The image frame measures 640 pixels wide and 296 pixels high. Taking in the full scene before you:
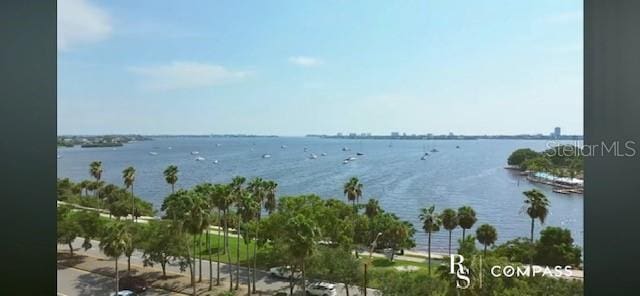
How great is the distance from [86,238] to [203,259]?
1854mm

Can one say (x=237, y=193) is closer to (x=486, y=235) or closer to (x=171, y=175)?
(x=171, y=175)

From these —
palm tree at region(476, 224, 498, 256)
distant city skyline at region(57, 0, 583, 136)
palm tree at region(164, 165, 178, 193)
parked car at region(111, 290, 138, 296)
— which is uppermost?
distant city skyline at region(57, 0, 583, 136)

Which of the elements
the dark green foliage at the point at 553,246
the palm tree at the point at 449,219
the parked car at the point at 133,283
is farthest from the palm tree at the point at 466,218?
the parked car at the point at 133,283

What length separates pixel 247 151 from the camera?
927cm

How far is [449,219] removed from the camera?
7512 millimetres

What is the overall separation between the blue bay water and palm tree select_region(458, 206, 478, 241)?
93mm

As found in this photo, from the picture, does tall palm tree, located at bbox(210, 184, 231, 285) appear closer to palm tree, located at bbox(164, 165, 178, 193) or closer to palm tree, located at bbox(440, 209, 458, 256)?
palm tree, located at bbox(164, 165, 178, 193)

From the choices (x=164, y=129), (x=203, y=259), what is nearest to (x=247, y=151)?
(x=164, y=129)

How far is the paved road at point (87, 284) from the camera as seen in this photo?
634cm

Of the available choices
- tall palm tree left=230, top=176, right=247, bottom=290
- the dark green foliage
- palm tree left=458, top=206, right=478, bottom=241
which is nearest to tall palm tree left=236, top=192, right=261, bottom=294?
tall palm tree left=230, top=176, right=247, bottom=290

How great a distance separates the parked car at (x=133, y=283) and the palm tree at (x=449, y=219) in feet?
15.5

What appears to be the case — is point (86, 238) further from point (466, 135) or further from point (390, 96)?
point (466, 135)

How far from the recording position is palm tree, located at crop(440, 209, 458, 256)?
744 centimetres

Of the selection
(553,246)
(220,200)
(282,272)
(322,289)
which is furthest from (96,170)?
(553,246)
